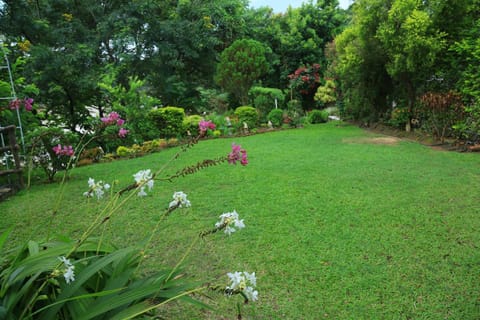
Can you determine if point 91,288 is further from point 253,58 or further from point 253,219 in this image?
point 253,58

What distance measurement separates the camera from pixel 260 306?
1.99 m

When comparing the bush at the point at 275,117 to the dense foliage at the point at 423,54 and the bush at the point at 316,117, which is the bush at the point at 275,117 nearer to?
the bush at the point at 316,117

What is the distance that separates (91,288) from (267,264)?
1.36 metres

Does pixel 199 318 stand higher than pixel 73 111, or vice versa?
pixel 73 111

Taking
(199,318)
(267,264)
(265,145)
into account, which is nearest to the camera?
(199,318)

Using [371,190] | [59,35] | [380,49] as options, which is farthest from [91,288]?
[59,35]

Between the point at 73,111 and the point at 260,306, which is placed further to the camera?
the point at 73,111

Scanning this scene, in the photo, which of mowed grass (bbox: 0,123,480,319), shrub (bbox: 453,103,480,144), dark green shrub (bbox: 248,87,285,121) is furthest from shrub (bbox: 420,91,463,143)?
dark green shrub (bbox: 248,87,285,121)

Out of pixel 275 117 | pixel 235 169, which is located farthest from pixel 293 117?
pixel 235 169

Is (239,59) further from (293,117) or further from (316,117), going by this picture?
(316,117)

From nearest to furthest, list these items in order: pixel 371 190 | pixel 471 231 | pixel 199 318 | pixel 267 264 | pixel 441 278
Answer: pixel 199 318
pixel 441 278
pixel 267 264
pixel 471 231
pixel 371 190

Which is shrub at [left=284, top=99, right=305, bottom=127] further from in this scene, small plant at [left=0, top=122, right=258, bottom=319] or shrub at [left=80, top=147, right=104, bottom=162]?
small plant at [left=0, top=122, right=258, bottom=319]

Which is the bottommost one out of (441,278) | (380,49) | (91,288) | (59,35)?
(441,278)

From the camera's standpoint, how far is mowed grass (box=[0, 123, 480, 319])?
79.0 inches
